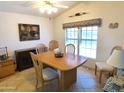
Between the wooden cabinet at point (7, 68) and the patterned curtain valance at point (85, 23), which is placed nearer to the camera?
the wooden cabinet at point (7, 68)

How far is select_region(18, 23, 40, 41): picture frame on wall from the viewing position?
411 cm

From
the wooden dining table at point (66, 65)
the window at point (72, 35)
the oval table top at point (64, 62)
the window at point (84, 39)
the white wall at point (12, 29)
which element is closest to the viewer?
the oval table top at point (64, 62)

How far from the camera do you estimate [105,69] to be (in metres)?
2.84

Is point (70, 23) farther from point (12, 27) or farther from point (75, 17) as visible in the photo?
point (12, 27)

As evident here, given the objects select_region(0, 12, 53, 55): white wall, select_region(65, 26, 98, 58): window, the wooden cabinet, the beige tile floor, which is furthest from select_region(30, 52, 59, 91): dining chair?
select_region(65, 26, 98, 58): window

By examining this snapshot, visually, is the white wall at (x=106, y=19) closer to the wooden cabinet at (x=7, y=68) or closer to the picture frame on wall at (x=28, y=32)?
the picture frame on wall at (x=28, y=32)

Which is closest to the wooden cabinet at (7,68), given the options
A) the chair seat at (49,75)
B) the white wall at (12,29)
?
the white wall at (12,29)

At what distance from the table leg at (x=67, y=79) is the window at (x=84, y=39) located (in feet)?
5.27

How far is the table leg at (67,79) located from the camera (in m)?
2.45

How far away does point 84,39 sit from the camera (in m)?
4.34

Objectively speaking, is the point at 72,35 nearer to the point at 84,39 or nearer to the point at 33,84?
the point at 84,39

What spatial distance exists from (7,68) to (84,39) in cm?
302

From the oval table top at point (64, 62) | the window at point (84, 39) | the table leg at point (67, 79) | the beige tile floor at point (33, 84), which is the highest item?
the window at point (84, 39)

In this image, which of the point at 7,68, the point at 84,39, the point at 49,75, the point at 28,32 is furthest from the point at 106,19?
the point at 7,68
